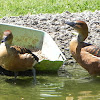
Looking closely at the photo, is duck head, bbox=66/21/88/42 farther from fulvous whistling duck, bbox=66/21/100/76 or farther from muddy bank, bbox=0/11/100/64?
muddy bank, bbox=0/11/100/64

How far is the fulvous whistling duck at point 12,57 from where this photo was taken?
7312 mm

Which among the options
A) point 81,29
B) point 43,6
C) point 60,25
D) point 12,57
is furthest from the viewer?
point 43,6

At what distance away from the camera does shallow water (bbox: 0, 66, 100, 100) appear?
642cm

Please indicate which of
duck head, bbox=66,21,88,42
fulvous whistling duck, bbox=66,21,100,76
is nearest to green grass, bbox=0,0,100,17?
duck head, bbox=66,21,88,42

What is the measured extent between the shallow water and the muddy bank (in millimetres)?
1588

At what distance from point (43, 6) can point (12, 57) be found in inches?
295

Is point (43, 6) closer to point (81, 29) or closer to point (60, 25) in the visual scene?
point (60, 25)

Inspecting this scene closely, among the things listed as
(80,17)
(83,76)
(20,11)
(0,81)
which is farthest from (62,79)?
(20,11)

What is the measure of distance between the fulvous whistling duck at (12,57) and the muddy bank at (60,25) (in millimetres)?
2005

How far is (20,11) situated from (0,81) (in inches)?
266

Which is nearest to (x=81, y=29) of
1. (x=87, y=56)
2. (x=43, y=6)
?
(x=87, y=56)

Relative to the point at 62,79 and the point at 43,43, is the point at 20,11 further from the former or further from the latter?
the point at 62,79

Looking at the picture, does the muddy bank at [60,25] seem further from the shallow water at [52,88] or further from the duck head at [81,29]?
the shallow water at [52,88]

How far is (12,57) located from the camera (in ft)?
24.1
